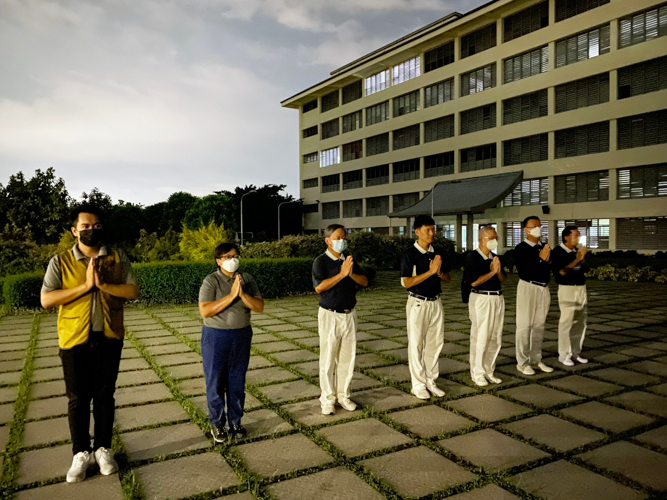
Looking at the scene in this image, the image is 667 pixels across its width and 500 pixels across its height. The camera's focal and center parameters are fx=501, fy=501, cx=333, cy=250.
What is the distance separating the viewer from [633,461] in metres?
3.54

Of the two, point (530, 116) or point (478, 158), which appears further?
point (478, 158)

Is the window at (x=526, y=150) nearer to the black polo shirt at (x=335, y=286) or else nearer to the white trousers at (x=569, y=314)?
the white trousers at (x=569, y=314)

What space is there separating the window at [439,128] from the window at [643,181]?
11682mm

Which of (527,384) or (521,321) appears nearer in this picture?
(527,384)

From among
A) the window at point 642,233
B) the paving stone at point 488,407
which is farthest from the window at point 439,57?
the paving stone at point 488,407

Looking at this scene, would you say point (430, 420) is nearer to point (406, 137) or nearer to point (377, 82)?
point (406, 137)

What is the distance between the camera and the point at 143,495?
10.2ft

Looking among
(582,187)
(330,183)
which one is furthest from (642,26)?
(330,183)

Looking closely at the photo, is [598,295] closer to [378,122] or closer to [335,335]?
[335,335]

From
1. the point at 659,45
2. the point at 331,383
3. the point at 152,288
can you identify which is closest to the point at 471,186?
the point at 659,45

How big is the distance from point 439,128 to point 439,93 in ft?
8.00

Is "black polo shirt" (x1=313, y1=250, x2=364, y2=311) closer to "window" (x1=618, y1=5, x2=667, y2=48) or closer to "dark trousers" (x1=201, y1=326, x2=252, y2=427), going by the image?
"dark trousers" (x1=201, y1=326, x2=252, y2=427)

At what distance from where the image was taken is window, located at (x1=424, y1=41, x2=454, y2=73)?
34.0 meters

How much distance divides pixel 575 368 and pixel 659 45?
2331 centimetres
